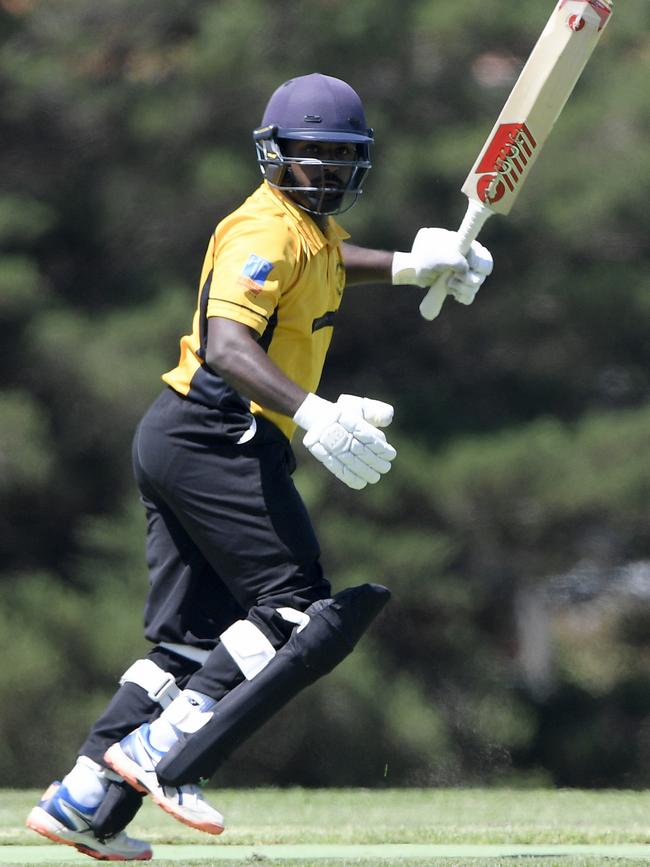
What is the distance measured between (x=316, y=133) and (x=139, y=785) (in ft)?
4.30

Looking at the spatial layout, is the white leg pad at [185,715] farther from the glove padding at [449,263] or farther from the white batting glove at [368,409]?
the glove padding at [449,263]

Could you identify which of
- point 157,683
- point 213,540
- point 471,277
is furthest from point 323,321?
point 157,683

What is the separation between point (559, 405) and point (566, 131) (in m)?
1.20

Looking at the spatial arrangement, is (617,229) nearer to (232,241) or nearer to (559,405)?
(559,405)

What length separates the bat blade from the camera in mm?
3508

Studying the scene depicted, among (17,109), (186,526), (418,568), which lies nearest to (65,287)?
(17,109)

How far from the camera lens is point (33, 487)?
7.45m

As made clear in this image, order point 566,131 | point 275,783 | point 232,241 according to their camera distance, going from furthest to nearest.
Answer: point 566,131
point 275,783
point 232,241

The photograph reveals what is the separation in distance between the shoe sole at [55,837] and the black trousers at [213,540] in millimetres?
150

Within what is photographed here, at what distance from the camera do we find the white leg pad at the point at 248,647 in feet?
10.6

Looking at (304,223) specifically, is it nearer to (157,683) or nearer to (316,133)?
(316,133)

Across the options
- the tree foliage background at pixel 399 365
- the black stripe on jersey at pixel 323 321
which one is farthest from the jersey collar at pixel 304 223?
the tree foliage background at pixel 399 365

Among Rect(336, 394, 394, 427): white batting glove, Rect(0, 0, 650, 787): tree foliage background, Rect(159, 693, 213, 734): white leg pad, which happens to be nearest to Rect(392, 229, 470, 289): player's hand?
Rect(336, 394, 394, 427): white batting glove

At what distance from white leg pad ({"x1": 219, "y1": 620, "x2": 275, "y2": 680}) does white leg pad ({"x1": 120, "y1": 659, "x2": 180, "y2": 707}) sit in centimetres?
25
